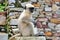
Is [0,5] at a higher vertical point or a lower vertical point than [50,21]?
higher

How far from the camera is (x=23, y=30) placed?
650 cm

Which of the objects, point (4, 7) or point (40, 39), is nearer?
point (40, 39)

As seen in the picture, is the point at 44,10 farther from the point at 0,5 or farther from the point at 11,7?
the point at 0,5

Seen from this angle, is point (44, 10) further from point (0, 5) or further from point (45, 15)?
point (0, 5)

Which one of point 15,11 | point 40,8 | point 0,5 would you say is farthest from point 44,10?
point 0,5

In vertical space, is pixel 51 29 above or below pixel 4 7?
below

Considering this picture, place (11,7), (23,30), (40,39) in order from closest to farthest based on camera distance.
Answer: (40,39)
(23,30)
(11,7)

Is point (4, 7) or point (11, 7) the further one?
point (11, 7)

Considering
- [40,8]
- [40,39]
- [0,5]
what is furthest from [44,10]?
[40,39]

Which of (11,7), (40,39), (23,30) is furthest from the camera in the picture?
(11,7)

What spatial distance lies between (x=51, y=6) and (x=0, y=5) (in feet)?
5.47

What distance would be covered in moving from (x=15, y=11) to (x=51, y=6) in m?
0.84

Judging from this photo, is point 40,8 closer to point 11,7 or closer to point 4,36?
point 11,7

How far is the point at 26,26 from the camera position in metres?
6.60
